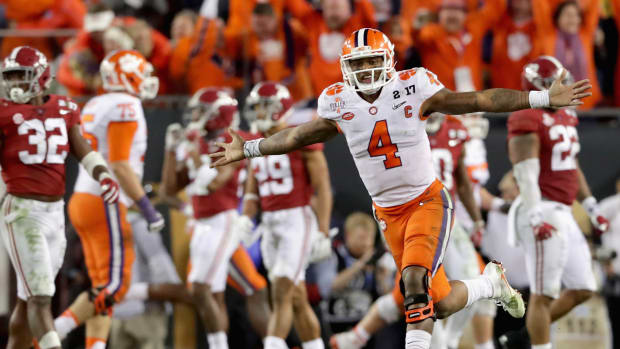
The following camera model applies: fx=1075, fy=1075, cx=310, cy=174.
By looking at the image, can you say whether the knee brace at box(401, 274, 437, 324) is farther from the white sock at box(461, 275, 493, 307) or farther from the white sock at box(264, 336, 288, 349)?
the white sock at box(264, 336, 288, 349)

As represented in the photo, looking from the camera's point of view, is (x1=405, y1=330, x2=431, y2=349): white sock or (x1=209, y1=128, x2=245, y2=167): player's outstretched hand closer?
(x1=405, y1=330, x2=431, y2=349): white sock

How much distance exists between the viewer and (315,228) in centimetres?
770

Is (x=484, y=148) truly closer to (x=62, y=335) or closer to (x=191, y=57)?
(x=191, y=57)

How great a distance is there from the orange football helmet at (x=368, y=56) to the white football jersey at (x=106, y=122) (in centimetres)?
216

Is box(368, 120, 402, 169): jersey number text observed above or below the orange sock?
above

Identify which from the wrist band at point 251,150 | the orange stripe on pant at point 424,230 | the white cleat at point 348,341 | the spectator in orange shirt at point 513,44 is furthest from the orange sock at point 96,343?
the spectator in orange shirt at point 513,44

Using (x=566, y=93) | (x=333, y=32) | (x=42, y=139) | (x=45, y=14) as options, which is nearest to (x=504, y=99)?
(x=566, y=93)

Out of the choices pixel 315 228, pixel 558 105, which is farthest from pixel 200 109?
pixel 558 105

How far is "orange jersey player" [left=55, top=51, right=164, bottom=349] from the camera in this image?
729 centimetres

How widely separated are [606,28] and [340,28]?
2.44 meters

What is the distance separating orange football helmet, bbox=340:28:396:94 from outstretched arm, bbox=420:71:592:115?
0.88ft

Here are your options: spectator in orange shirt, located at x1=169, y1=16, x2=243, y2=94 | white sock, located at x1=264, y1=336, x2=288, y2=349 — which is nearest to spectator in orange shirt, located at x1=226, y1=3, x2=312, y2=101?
spectator in orange shirt, located at x1=169, y1=16, x2=243, y2=94

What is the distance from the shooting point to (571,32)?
9328mm

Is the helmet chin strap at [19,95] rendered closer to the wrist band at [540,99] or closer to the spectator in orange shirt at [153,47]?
the spectator in orange shirt at [153,47]
